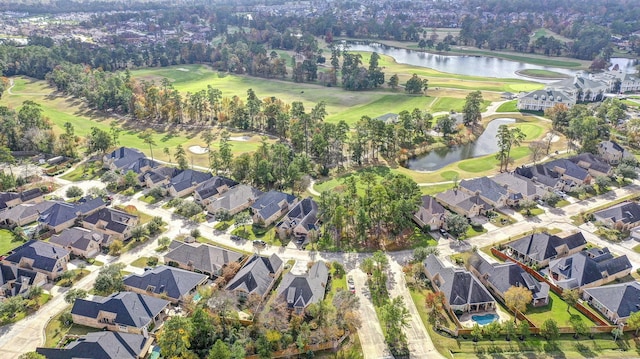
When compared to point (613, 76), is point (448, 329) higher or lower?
lower

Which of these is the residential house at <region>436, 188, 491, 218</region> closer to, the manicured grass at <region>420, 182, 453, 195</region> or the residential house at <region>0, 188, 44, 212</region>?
the manicured grass at <region>420, 182, 453, 195</region>

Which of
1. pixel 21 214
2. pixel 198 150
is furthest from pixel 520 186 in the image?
pixel 21 214

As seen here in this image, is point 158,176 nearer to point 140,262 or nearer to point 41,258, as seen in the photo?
point 140,262

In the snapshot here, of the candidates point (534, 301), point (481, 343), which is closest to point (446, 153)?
point (534, 301)

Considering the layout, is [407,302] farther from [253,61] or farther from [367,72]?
[253,61]

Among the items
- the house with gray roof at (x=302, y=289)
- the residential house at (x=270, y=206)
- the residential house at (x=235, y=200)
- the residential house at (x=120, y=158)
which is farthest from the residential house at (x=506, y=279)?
the residential house at (x=120, y=158)

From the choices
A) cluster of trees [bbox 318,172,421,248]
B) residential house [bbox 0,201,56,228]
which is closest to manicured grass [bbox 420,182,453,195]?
cluster of trees [bbox 318,172,421,248]

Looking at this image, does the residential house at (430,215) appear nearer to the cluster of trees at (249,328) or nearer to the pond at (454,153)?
the cluster of trees at (249,328)
